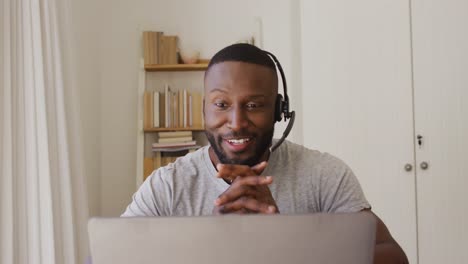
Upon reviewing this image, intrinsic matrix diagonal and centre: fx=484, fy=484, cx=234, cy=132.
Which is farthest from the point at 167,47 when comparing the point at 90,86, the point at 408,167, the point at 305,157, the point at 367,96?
the point at 305,157

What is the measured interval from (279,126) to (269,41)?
0.55 meters

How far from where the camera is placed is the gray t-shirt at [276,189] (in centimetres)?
119

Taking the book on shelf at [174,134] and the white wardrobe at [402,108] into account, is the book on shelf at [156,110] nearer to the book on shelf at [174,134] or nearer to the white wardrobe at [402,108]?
the book on shelf at [174,134]

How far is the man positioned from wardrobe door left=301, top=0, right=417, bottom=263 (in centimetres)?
123

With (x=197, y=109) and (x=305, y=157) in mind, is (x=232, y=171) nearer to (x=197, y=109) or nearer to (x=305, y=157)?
(x=305, y=157)

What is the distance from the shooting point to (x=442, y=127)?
2.36 meters

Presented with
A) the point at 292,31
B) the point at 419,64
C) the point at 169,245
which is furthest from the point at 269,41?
the point at 169,245

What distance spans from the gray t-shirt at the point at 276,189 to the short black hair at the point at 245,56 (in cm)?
26

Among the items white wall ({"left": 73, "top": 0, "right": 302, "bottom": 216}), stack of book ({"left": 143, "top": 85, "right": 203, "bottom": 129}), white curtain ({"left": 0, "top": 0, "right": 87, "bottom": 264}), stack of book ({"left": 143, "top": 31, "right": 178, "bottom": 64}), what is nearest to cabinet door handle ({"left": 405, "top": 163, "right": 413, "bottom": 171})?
white wall ({"left": 73, "top": 0, "right": 302, "bottom": 216})

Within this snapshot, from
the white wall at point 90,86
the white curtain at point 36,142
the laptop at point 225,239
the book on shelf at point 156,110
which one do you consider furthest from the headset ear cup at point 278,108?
the book on shelf at point 156,110

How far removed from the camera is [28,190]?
179cm

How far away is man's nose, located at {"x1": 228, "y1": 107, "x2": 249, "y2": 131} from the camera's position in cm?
112

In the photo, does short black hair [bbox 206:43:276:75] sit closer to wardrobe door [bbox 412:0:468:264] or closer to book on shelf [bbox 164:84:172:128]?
wardrobe door [bbox 412:0:468:264]

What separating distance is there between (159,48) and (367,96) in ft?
4.17
